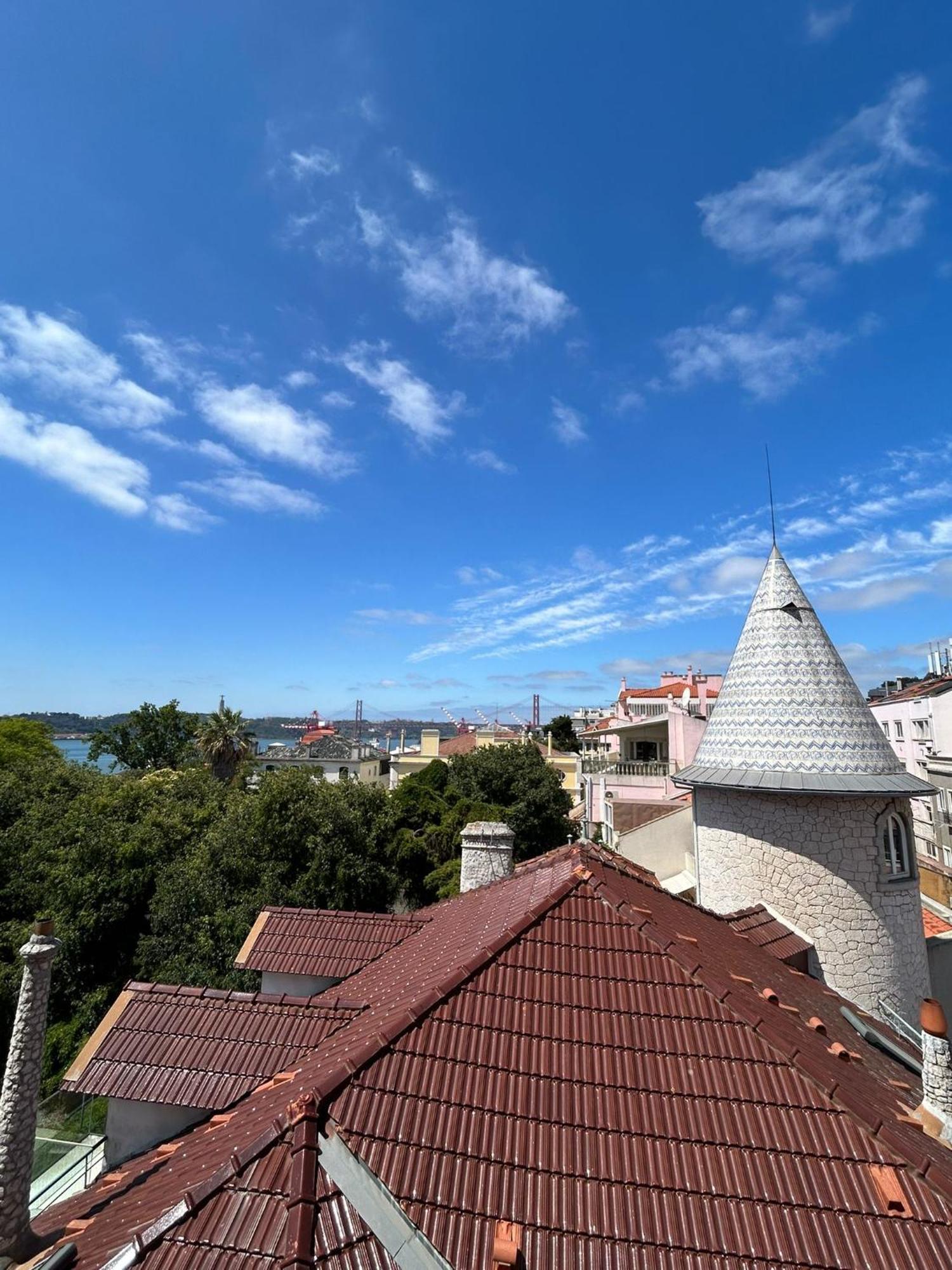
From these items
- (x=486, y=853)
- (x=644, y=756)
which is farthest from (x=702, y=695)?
(x=486, y=853)

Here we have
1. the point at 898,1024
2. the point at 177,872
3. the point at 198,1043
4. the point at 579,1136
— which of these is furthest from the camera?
the point at 177,872

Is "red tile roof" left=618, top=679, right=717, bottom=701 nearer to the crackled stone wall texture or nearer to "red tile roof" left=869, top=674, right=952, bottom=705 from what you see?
"red tile roof" left=869, top=674, right=952, bottom=705

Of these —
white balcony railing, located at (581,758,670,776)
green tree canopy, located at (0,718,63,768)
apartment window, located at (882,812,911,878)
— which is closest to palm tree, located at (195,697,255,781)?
green tree canopy, located at (0,718,63,768)

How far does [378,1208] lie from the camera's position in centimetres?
319

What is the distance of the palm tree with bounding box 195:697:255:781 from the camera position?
37281 millimetres

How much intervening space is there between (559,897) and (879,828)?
20.2ft

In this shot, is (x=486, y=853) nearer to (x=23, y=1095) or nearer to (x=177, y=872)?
(x=23, y=1095)

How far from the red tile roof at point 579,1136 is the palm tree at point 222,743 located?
3463 centimetres

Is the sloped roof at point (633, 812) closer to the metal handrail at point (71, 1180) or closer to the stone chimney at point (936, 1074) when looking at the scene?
the stone chimney at point (936, 1074)

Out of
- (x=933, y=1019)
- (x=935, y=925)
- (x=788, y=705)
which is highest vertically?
(x=788, y=705)

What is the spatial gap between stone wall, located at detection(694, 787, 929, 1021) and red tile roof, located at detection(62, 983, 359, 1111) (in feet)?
21.3

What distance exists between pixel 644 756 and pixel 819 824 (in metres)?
30.3

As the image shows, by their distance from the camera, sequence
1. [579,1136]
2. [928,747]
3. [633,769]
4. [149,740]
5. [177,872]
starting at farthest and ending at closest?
[149,740] < [928,747] < [633,769] < [177,872] < [579,1136]

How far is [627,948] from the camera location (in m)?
5.08
